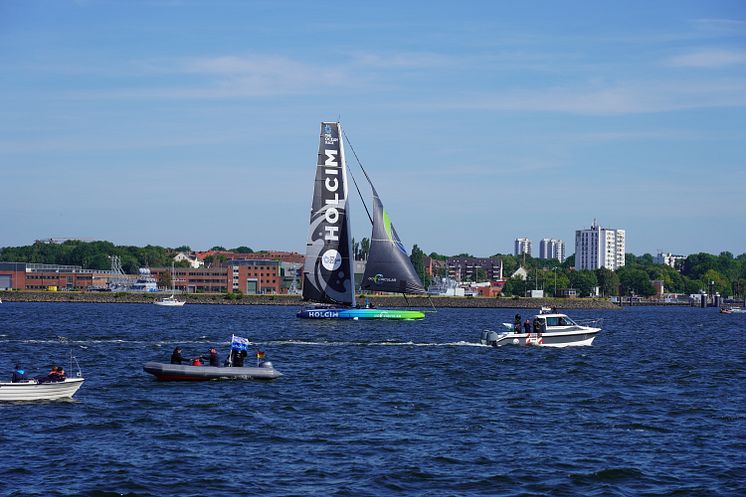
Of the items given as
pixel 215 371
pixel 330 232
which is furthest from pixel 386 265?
pixel 215 371

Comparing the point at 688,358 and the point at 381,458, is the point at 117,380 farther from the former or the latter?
the point at 688,358

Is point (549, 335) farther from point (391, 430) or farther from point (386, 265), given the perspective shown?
point (386, 265)

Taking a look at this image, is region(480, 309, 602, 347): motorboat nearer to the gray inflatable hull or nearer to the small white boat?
the gray inflatable hull

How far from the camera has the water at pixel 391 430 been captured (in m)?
29.9

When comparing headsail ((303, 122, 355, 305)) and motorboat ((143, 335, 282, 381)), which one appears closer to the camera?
motorboat ((143, 335, 282, 381))

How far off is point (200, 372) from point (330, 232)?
187ft

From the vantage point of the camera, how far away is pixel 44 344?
248ft

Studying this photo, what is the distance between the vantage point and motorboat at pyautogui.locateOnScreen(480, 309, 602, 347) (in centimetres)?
7288

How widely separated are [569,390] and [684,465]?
16911mm

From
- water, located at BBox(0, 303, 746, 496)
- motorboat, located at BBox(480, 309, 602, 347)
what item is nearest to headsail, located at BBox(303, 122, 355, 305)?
motorboat, located at BBox(480, 309, 602, 347)

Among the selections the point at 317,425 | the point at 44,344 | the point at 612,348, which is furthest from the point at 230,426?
the point at 612,348

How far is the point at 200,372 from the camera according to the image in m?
50.7

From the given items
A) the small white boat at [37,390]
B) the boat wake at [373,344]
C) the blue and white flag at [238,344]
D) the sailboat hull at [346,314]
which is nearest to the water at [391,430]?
the small white boat at [37,390]

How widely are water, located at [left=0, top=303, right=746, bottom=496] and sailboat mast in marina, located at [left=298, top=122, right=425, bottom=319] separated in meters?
41.3
